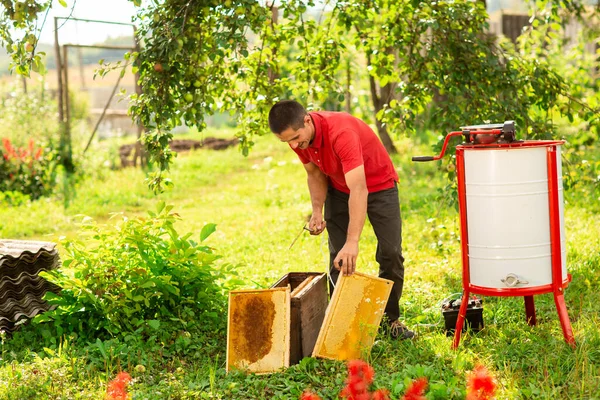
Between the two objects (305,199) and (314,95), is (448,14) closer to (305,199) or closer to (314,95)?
(314,95)

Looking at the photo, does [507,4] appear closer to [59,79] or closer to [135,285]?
[59,79]

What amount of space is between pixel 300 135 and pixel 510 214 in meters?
1.15

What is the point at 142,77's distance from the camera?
443 cm

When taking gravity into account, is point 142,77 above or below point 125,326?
above

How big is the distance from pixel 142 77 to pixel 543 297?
118 inches

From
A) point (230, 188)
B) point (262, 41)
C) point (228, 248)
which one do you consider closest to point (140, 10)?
point (262, 41)

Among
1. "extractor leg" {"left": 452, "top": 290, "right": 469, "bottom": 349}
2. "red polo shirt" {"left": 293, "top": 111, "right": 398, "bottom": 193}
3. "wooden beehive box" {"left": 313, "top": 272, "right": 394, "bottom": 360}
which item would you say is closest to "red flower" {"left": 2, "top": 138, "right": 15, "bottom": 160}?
"red polo shirt" {"left": 293, "top": 111, "right": 398, "bottom": 193}

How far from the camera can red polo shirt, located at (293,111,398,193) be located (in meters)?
3.80

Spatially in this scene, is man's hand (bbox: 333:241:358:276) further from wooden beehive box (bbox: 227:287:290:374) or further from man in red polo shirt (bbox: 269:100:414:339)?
wooden beehive box (bbox: 227:287:290:374)

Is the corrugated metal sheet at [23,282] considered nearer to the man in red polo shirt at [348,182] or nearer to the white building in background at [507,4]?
the man in red polo shirt at [348,182]

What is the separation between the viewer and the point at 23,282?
179 inches

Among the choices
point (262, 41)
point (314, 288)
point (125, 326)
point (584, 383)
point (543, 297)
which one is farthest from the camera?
point (262, 41)

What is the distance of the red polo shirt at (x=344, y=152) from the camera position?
3799 millimetres

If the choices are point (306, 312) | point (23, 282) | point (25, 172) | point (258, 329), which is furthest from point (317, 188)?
point (25, 172)
